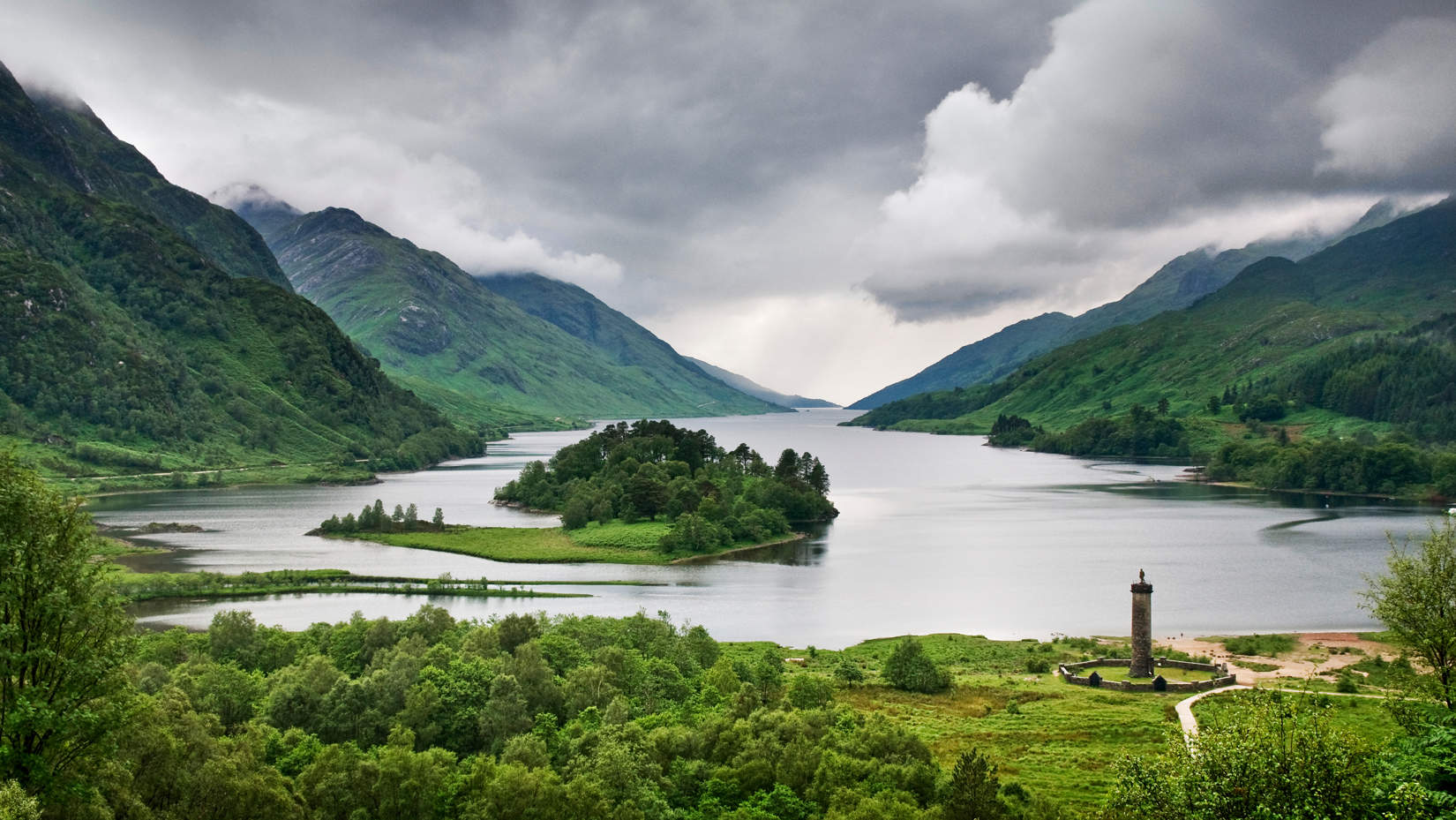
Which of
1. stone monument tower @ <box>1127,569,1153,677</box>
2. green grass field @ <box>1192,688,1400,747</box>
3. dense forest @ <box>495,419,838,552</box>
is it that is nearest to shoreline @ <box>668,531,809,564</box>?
dense forest @ <box>495,419,838,552</box>

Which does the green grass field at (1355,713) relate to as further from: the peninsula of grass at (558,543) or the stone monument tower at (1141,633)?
the peninsula of grass at (558,543)

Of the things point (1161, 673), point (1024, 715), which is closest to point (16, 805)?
point (1024, 715)

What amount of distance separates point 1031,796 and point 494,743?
73.0 ft

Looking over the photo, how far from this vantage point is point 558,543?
125m

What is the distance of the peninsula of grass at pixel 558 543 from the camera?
117m

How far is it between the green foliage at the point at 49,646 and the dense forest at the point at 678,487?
98.5 metres

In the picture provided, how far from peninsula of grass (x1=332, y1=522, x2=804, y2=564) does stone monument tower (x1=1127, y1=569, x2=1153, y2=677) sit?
217ft

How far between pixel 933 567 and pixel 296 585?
7214 cm

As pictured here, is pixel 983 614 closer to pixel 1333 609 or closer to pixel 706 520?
pixel 1333 609

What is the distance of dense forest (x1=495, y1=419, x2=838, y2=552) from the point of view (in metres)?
131

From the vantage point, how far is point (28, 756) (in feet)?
71.8

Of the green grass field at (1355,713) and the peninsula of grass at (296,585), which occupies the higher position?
the green grass field at (1355,713)

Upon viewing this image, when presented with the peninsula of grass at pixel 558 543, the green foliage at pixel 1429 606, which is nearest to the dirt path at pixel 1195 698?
the green foliage at pixel 1429 606

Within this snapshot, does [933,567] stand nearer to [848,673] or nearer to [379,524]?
[848,673]
